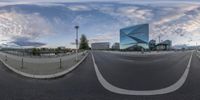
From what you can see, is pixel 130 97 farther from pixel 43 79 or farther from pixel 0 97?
pixel 43 79

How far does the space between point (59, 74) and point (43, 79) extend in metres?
2.10

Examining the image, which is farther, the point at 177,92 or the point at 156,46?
the point at 156,46

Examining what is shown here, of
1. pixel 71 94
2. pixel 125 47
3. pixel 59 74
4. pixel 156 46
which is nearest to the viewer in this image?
pixel 71 94

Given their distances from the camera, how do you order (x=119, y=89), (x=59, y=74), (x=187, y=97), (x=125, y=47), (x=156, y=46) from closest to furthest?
(x=187, y=97) → (x=119, y=89) → (x=59, y=74) → (x=125, y=47) → (x=156, y=46)

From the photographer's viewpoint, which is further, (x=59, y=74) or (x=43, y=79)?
(x=59, y=74)

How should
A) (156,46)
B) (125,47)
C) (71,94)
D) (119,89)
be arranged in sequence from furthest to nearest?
(156,46)
(125,47)
(119,89)
(71,94)

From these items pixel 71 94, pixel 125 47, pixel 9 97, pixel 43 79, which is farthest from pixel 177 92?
pixel 125 47

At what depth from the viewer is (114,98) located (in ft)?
41.5

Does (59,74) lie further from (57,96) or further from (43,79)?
(57,96)

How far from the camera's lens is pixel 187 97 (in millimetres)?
12594

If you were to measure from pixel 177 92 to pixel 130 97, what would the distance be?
2.33m

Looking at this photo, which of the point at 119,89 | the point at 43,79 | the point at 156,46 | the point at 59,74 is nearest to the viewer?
the point at 119,89

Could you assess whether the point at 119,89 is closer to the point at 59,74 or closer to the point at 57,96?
the point at 57,96

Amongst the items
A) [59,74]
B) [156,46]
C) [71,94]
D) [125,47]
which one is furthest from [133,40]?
[71,94]
